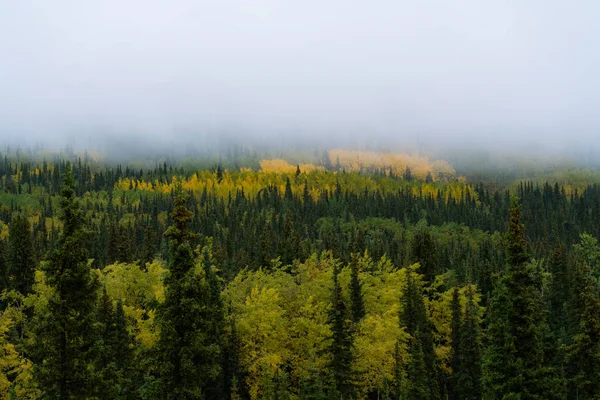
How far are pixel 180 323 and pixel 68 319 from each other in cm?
551

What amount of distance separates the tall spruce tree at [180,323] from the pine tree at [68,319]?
381 centimetres

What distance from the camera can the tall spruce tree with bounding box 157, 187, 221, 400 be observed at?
2589 centimetres

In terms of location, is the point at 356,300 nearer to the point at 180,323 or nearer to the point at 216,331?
the point at 216,331

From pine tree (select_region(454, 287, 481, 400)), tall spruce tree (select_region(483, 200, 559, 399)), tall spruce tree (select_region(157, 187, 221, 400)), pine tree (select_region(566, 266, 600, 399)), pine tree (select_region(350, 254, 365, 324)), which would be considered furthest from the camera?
pine tree (select_region(350, 254, 365, 324))

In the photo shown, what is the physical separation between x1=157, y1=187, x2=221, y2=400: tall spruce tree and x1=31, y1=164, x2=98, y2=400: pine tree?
12.5ft

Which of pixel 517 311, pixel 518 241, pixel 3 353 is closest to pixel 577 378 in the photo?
pixel 517 311

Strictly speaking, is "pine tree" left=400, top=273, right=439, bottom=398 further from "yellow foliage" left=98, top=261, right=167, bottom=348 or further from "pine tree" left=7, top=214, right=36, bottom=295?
"pine tree" left=7, top=214, right=36, bottom=295

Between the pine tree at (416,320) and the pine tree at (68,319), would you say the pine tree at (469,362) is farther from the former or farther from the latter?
the pine tree at (68,319)

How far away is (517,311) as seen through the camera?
29.3m

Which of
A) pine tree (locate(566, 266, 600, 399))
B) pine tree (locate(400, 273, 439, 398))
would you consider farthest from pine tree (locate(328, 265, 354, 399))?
pine tree (locate(566, 266, 600, 399))

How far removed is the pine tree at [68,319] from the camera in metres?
22.8

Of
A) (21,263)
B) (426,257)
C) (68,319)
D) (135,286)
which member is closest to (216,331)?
(135,286)

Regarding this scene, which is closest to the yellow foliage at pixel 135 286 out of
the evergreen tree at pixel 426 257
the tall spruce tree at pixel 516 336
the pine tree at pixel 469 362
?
the pine tree at pixel 469 362

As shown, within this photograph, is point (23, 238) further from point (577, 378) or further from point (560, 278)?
point (560, 278)
